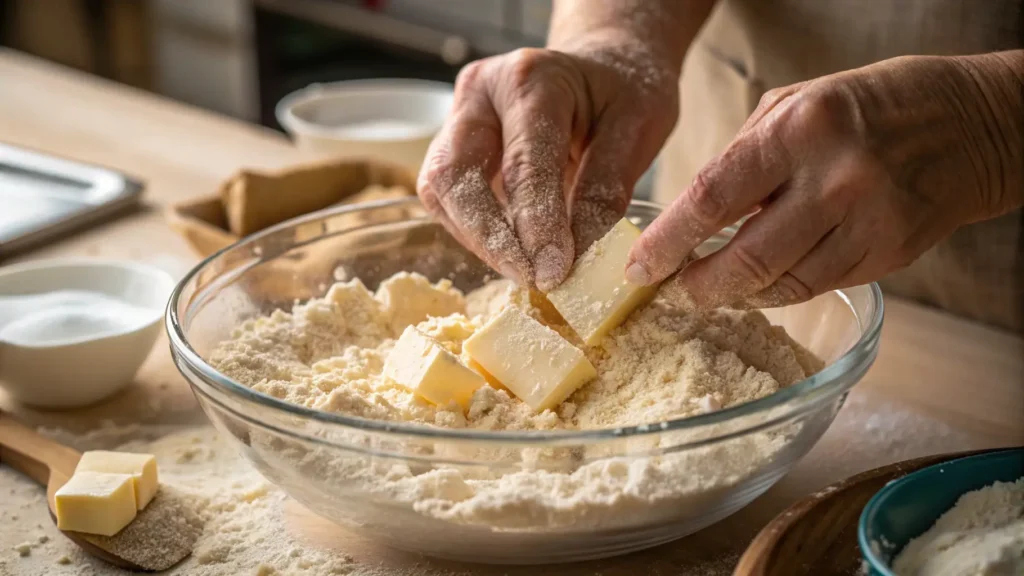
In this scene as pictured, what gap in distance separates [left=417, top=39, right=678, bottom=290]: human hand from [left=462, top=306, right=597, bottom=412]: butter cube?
0.08 m

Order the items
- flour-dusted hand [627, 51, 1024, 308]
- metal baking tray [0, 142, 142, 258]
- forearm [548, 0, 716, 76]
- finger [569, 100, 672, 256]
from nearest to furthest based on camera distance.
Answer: flour-dusted hand [627, 51, 1024, 308] → finger [569, 100, 672, 256] → forearm [548, 0, 716, 76] → metal baking tray [0, 142, 142, 258]

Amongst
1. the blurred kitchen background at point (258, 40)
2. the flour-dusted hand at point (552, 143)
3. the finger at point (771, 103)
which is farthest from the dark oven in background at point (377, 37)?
the finger at point (771, 103)

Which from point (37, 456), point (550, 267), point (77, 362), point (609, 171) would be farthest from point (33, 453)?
point (609, 171)

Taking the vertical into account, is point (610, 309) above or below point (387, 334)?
above

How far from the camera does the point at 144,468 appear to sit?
96 cm

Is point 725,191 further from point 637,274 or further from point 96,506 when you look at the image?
A: point 96,506

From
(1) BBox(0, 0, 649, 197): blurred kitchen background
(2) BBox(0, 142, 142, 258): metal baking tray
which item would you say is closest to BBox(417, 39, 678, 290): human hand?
(2) BBox(0, 142, 142, 258): metal baking tray

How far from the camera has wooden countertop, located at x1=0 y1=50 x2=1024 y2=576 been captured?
0.95 meters

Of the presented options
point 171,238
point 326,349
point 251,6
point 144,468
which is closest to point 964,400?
point 326,349

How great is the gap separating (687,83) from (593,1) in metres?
0.45

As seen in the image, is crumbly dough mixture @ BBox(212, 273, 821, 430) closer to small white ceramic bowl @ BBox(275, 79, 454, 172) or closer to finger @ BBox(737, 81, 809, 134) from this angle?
finger @ BBox(737, 81, 809, 134)

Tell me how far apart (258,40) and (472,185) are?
2833mm

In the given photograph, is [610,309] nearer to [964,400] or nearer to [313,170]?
[964,400]

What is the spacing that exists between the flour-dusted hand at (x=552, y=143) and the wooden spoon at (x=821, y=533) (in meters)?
0.34
